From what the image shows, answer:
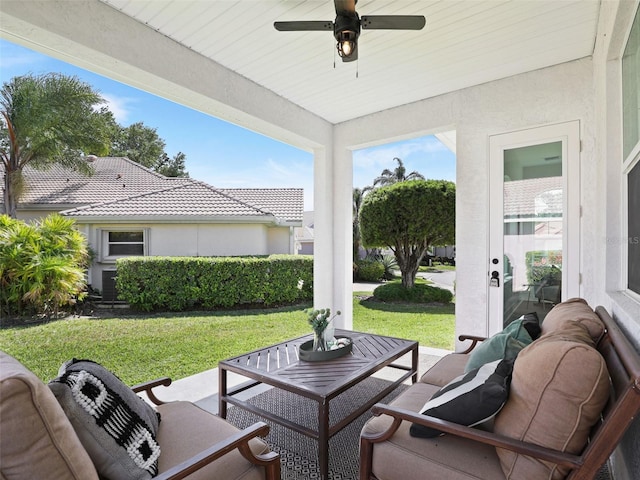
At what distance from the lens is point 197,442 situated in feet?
5.12

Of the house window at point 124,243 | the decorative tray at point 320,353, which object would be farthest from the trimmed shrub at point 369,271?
the decorative tray at point 320,353

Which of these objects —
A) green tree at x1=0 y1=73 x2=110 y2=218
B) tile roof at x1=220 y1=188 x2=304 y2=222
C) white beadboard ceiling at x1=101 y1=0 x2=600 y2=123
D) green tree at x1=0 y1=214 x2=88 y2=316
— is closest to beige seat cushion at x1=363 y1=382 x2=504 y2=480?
white beadboard ceiling at x1=101 y1=0 x2=600 y2=123

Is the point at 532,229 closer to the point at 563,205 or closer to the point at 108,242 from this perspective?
the point at 563,205

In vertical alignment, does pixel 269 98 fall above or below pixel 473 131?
above

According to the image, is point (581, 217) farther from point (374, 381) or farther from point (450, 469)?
point (450, 469)

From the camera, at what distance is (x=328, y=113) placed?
4531mm

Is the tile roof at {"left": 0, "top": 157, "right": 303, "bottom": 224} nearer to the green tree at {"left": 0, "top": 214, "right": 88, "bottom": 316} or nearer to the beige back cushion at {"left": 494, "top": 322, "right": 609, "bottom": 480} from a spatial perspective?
the green tree at {"left": 0, "top": 214, "right": 88, "bottom": 316}

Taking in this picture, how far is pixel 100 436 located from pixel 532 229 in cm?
367

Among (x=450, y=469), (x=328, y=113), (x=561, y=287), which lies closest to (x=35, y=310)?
(x=328, y=113)

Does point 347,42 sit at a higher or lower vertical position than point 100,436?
higher

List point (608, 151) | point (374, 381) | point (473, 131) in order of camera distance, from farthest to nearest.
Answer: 1. point (473, 131)
2. point (374, 381)
3. point (608, 151)

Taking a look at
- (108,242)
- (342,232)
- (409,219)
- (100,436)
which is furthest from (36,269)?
(409,219)

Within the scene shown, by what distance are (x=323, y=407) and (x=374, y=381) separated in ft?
5.18

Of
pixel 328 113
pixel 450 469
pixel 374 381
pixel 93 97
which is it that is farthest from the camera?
pixel 93 97
